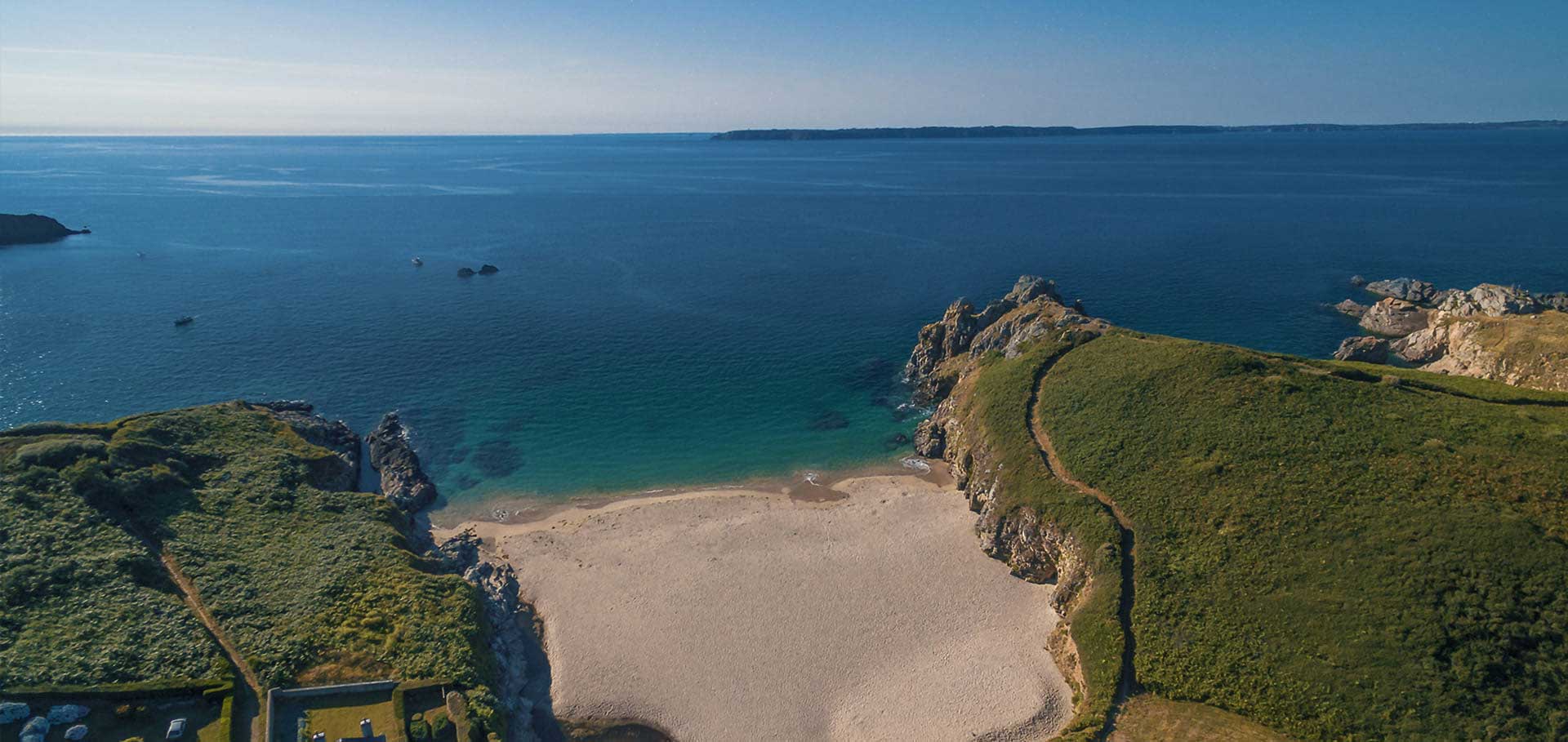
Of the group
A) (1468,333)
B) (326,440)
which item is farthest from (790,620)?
(1468,333)

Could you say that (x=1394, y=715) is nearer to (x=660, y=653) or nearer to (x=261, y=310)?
(x=660, y=653)

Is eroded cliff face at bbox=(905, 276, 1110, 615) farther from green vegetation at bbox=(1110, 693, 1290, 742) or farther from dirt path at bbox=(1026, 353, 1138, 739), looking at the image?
green vegetation at bbox=(1110, 693, 1290, 742)

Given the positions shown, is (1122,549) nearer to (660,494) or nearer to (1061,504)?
(1061,504)

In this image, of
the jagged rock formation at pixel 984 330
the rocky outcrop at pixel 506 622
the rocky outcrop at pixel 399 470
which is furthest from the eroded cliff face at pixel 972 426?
the rocky outcrop at pixel 399 470

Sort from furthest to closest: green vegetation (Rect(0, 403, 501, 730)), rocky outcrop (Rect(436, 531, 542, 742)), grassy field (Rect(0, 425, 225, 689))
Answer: rocky outcrop (Rect(436, 531, 542, 742))
green vegetation (Rect(0, 403, 501, 730))
grassy field (Rect(0, 425, 225, 689))

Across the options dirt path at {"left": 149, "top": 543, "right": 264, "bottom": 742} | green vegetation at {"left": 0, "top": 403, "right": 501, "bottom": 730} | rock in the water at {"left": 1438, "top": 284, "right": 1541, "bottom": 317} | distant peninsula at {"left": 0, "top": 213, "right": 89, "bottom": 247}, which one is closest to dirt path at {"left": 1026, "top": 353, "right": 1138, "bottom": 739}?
green vegetation at {"left": 0, "top": 403, "right": 501, "bottom": 730}

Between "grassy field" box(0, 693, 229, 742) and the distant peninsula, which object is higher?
the distant peninsula

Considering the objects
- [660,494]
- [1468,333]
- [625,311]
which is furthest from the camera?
[625,311]
